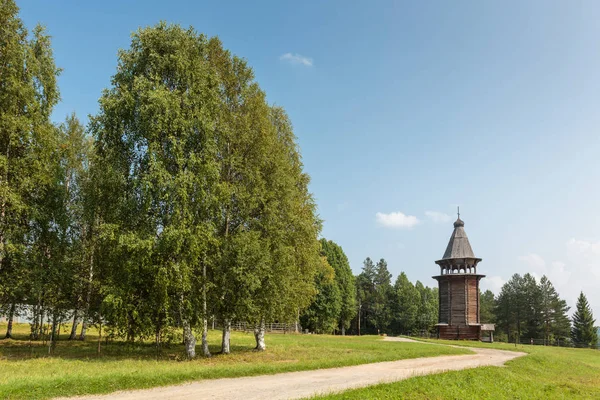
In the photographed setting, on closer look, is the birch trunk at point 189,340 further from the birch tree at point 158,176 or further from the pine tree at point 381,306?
the pine tree at point 381,306

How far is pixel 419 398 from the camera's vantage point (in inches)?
569

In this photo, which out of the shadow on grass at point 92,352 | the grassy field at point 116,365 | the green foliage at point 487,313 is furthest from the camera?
the green foliage at point 487,313

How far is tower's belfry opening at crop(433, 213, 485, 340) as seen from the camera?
48.5m

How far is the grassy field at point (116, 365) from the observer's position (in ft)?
40.3

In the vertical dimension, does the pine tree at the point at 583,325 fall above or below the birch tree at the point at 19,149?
below

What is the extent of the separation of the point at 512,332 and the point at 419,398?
3401 inches

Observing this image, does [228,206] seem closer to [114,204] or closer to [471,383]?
[114,204]

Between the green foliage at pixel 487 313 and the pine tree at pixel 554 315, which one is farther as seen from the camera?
the green foliage at pixel 487 313

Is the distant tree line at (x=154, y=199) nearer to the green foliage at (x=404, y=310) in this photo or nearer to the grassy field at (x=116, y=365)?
the grassy field at (x=116, y=365)

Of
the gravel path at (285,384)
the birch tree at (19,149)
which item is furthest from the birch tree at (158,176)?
the gravel path at (285,384)

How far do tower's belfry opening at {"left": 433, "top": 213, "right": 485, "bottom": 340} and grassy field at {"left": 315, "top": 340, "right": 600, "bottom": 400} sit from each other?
2267 centimetres

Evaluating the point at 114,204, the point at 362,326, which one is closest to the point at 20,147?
the point at 114,204

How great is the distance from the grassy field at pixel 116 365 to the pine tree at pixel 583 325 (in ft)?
205

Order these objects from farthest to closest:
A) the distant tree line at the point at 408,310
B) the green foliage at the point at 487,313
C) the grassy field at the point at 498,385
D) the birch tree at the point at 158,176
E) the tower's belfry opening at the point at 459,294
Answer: the green foliage at the point at 487,313 < the distant tree line at the point at 408,310 < the tower's belfry opening at the point at 459,294 < the birch tree at the point at 158,176 < the grassy field at the point at 498,385
